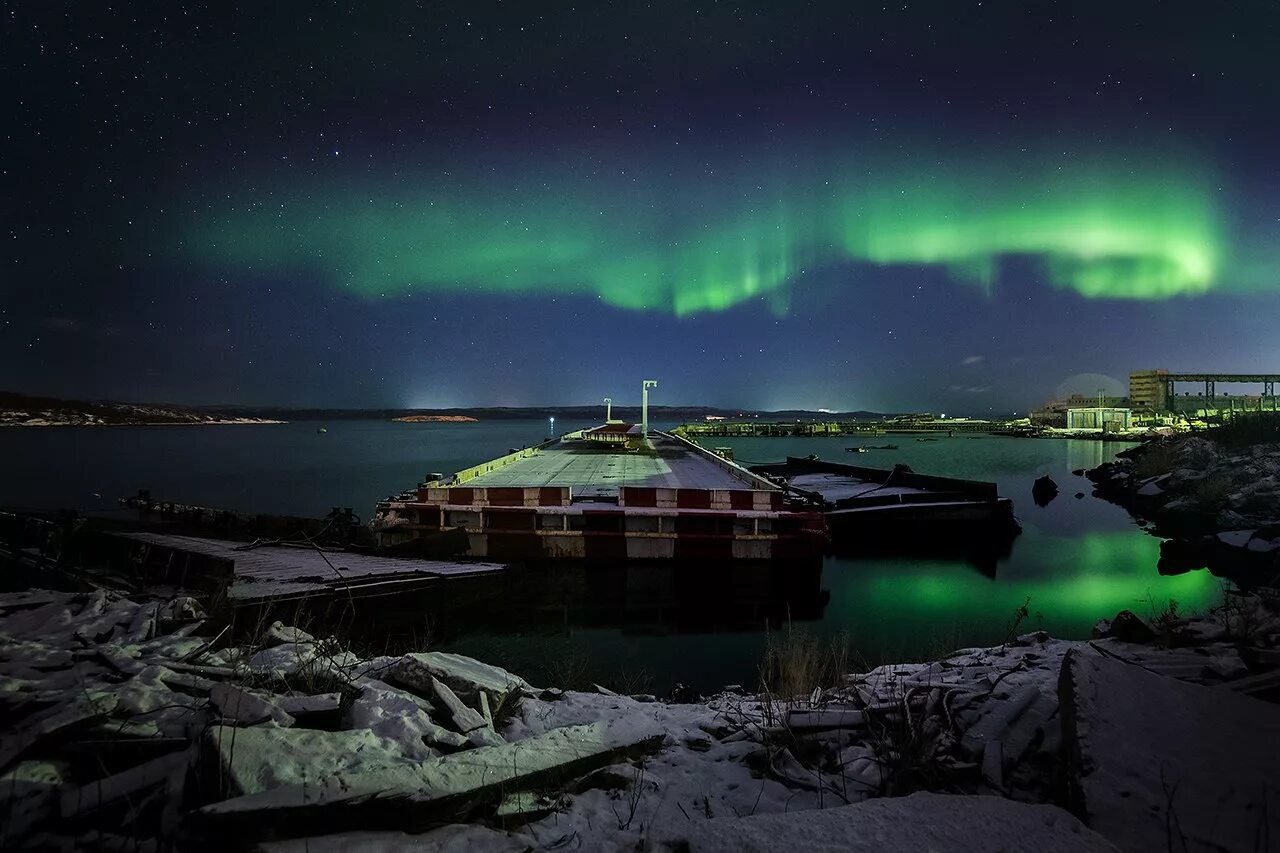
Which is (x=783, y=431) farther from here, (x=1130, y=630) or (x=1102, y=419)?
(x=1130, y=630)

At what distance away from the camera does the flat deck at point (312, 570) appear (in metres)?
10.5

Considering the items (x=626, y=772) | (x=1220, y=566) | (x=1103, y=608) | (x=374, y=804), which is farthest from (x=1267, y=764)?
(x=1220, y=566)

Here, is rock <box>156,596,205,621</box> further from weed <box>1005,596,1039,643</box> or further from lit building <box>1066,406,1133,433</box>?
lit building <box>1066,406,1133,433</box>

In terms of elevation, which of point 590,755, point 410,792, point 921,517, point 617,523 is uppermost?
point 410,792

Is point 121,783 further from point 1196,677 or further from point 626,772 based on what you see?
point 1196,677

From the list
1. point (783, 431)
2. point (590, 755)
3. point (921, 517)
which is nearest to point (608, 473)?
point (921, 517)

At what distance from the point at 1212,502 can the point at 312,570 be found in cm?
3163

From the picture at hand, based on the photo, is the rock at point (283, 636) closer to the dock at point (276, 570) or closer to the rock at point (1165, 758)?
the dock at point (276, 570)

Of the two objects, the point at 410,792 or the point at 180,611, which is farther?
the point at 180,611

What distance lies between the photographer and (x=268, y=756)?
3.72m

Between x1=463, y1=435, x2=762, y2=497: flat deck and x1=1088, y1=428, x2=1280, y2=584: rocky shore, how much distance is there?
14352 mm

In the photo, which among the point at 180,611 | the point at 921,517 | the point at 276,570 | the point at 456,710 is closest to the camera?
the point at 456,710

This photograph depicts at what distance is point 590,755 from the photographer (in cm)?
443

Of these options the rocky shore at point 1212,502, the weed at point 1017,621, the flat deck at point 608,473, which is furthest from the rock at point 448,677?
the rocky shore at point 1212,502
